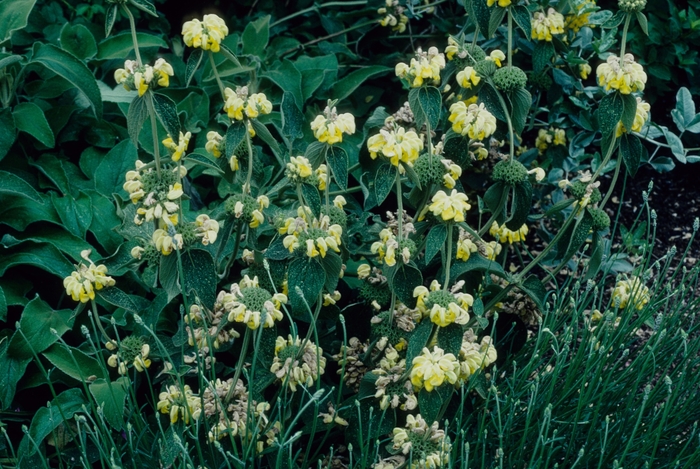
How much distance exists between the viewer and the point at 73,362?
1.88m

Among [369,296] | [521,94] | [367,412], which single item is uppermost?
[521,94]

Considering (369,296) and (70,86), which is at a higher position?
(70,86)

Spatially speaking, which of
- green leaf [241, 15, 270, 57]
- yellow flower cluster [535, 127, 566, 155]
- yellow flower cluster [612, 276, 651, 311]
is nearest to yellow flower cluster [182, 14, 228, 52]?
yellow flower cluster [612, 276, 651, 311]

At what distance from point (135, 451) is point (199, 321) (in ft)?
0.95

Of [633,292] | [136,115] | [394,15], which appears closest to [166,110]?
[136,115]

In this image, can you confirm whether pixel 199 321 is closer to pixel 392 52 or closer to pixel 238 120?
pixel 238 120

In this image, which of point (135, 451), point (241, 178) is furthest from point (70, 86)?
point (135, 451)

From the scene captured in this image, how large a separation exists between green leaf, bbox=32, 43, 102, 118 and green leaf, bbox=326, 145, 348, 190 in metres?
0.89

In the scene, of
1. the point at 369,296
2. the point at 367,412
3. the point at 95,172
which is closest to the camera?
the point at 367,412

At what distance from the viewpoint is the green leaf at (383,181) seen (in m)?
1.61

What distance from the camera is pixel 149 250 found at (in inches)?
64.7

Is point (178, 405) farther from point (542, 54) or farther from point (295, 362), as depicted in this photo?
point (542, 54)

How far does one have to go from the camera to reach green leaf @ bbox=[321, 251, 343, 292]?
1584mm

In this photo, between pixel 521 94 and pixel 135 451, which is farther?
pixel 521 94
